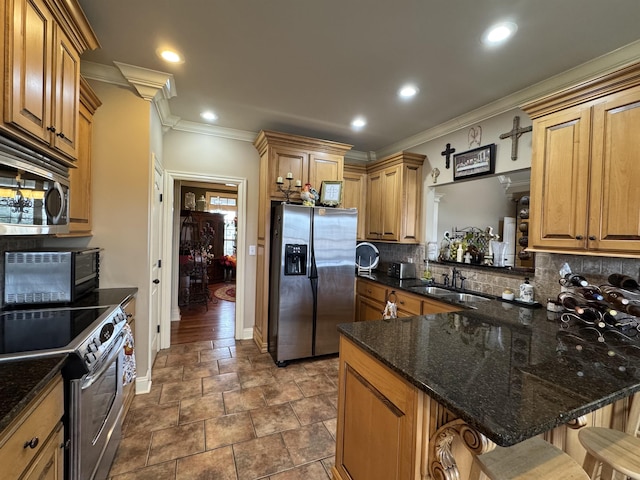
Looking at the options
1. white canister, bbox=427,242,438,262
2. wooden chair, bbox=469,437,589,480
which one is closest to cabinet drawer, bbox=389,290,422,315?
white canister, bbox=427,242,438,262

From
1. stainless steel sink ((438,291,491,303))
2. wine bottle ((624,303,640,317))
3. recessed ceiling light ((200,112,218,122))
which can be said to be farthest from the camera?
recessed ceiling light ((200,112,218,122))

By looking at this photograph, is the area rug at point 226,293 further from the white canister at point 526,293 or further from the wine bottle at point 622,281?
the wine bottle at point 622,281

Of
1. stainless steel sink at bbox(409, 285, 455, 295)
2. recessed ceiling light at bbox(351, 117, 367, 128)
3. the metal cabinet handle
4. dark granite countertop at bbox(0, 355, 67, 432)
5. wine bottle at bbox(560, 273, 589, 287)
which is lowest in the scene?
the metal cabinet handle

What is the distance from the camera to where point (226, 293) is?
22.2 feet

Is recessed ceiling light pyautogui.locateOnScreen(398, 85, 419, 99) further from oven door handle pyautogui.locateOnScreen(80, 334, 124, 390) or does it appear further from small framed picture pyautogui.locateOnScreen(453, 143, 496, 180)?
oven door handle pyautogui.locateOnScreen(80, 334, 124, 390)

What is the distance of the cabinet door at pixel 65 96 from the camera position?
60.2 inches

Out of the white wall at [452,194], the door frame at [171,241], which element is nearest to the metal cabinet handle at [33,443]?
the door frame at [171,241]

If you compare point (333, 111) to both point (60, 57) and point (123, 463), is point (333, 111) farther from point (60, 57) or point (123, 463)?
point (123, 463)

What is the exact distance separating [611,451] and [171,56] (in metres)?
3.24

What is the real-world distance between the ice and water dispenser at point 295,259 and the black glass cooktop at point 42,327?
5.41ft

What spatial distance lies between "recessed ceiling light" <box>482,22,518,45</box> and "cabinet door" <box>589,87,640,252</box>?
27.1 inches

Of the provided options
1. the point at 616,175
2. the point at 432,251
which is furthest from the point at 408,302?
the point at 616,175

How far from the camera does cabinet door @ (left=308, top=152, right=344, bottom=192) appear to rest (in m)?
3.58

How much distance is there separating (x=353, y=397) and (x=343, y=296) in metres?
1.96
